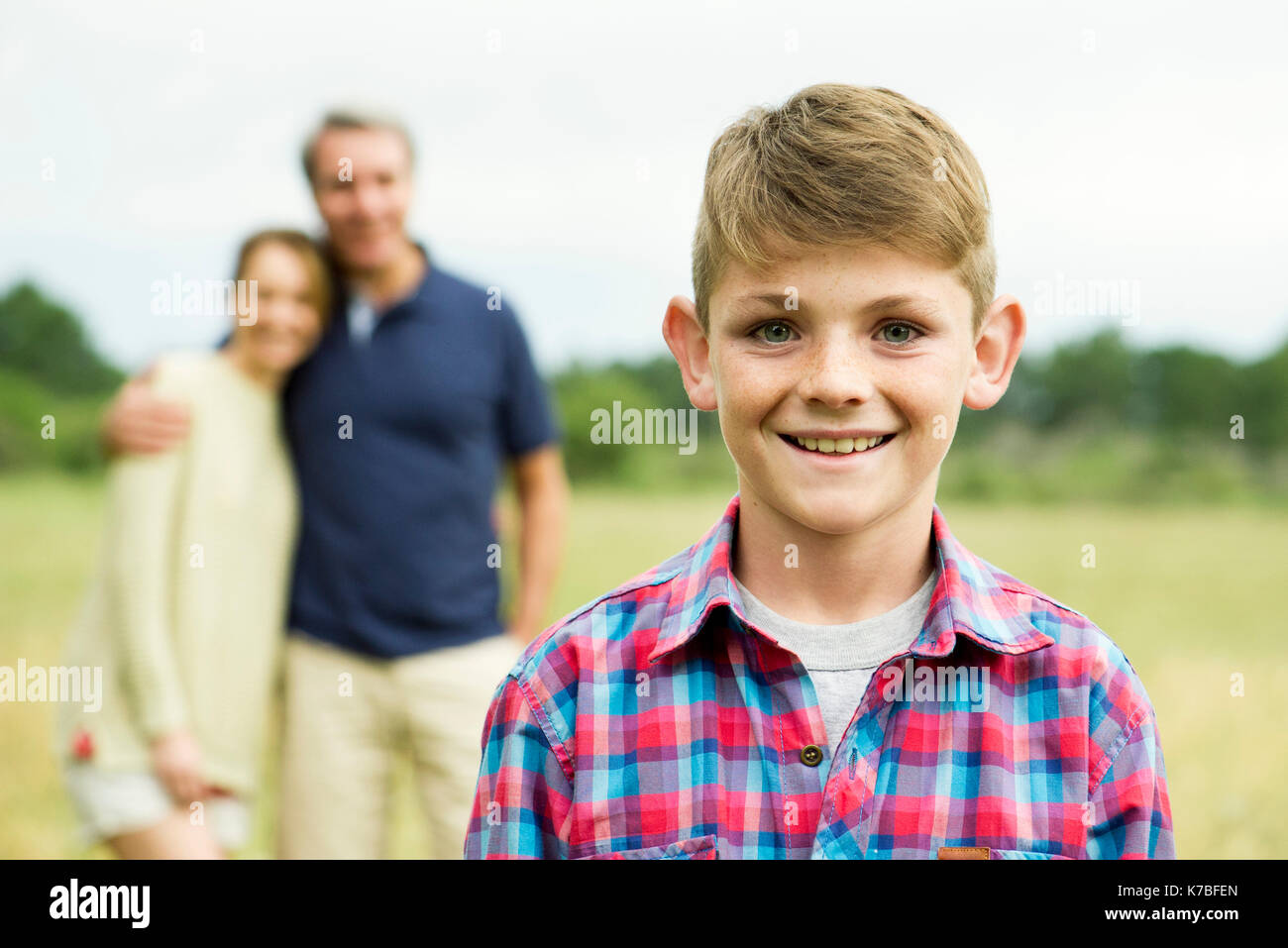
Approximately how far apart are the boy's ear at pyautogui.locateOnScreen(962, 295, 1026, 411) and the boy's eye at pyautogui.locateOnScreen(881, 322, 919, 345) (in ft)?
0.44

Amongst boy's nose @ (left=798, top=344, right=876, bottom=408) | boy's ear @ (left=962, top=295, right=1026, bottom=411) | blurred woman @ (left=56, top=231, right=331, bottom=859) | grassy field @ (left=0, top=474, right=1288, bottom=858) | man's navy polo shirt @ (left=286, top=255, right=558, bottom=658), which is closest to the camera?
boy's nose @ (left=798, top=344, right=876, bottom=408)

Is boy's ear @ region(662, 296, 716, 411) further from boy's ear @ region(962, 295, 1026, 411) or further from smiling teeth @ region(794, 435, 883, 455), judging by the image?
boy's ear @ region(962, 295, 1026, 411)

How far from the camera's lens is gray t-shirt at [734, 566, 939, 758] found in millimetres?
1407

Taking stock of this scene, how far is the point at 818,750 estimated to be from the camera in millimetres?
1372

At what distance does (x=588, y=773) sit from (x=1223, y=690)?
6443 mm

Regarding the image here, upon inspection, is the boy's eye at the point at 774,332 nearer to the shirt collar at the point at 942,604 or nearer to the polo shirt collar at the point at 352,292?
the shirt collar at the point at 942,604

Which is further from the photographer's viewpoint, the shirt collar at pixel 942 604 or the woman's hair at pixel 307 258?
the woman's hair at pixel 307 258

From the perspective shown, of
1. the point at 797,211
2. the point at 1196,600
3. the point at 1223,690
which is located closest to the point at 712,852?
the point at 797,211

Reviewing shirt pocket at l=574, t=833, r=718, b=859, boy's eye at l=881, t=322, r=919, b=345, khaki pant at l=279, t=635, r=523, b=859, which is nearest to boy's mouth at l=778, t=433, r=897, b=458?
boy's eye at l=881, t=322, r=919, b=345

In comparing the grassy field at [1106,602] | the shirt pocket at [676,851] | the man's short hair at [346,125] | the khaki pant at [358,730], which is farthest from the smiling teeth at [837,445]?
the grassy field at [1106,602]

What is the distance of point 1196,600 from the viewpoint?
9469 mm

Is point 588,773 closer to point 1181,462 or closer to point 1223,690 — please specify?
point 1223,690

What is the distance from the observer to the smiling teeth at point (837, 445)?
139cm

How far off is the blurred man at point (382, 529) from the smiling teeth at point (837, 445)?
71.8 inches
